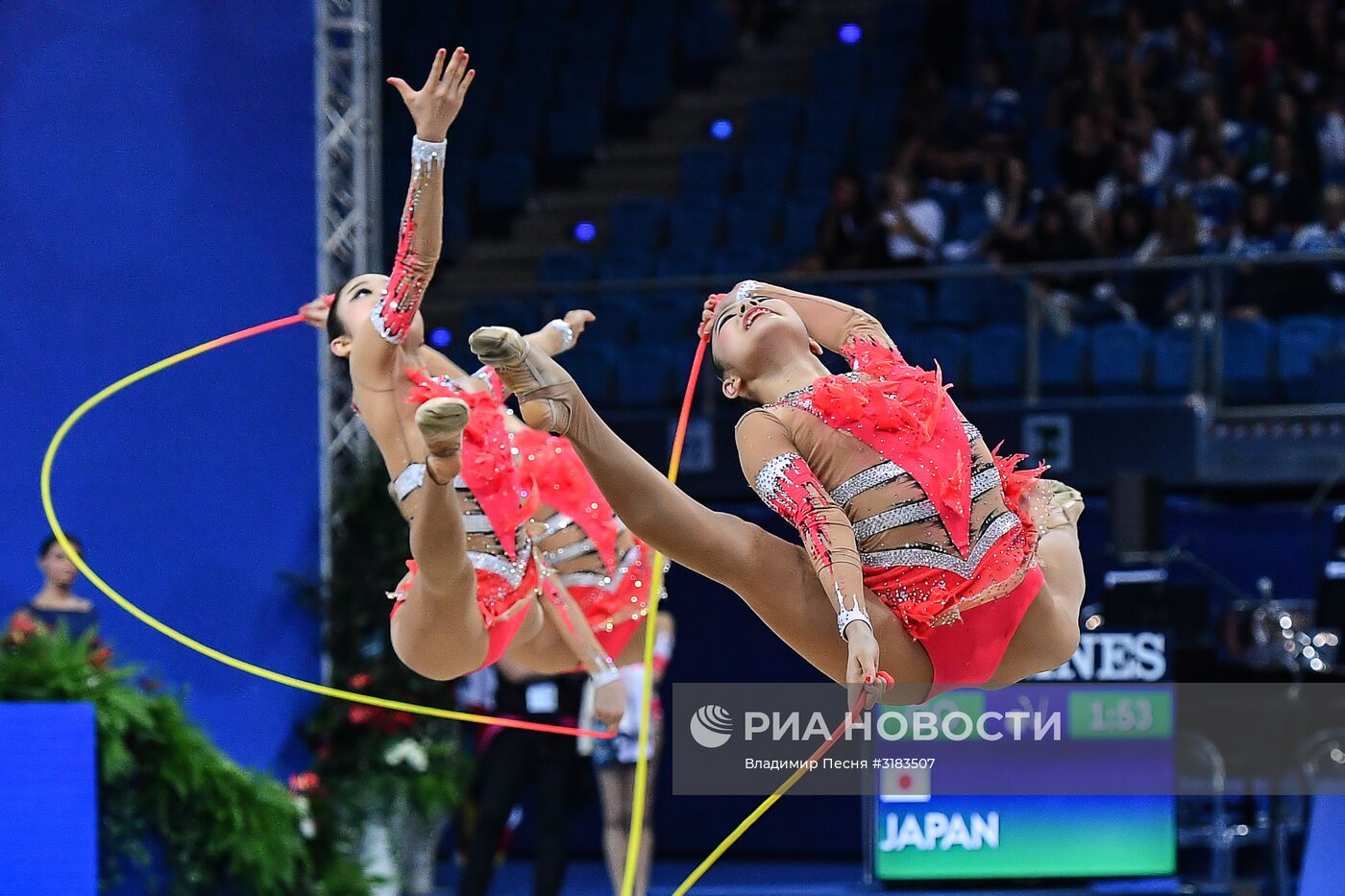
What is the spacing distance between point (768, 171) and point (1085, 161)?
80.4 inches

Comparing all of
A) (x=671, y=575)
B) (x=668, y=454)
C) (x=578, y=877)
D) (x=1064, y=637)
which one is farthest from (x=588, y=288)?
(x=1064, y=637)

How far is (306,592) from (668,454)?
6.37 feet

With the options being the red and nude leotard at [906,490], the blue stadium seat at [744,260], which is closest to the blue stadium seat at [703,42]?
the blue stadium seat at [744,260]

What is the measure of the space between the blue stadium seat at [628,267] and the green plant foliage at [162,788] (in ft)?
13.1

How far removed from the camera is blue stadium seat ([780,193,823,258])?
10.4 metres

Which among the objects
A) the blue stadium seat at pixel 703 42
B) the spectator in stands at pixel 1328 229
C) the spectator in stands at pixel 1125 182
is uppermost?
the blue stadium seat at pixel 703 42

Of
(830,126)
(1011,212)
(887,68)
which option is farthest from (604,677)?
(887,68)

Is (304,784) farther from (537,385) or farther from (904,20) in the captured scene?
(904,20)

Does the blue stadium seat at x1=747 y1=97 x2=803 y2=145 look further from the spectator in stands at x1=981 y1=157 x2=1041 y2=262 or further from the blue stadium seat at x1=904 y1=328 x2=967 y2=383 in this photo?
the blue stadium seat at x1=904 y1=328 x2=967 y2=383

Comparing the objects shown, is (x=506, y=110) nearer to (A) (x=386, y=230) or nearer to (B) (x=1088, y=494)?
(A) (x=386, y=230)

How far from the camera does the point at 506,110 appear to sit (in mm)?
12164

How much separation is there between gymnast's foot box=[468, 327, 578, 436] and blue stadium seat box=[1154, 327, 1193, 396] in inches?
221

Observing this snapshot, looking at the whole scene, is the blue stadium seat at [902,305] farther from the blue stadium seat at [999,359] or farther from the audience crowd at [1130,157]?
the audience crowd at [1130,157]

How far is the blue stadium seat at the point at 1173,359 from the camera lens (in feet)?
28.4
